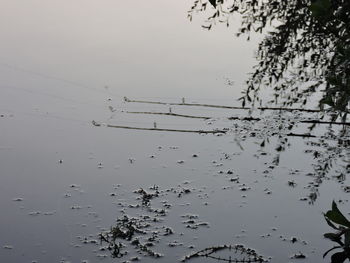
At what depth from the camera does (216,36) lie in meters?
12.3

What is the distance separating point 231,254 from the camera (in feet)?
15.3

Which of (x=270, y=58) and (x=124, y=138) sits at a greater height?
(x=270, y=58)

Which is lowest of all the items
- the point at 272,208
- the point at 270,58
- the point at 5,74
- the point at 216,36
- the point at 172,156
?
the point at 272,208

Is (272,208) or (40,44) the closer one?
(272,208)

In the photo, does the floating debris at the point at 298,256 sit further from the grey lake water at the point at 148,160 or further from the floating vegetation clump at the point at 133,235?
the floating vegetation clump at the point at 133,235

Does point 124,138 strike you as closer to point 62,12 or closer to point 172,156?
point 172,156

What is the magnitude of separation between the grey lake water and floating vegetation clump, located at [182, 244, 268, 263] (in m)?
0.02

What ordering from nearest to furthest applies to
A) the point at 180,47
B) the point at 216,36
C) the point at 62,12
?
the point at 180,47, the point at 216,36, the point at 62,12

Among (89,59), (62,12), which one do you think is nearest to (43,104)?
(89,59)

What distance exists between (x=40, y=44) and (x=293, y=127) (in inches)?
275

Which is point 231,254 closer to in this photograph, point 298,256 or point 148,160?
point 298,256

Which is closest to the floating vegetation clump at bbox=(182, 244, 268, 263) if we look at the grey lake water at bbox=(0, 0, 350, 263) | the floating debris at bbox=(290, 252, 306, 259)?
the grey lake water at bbox=(0, 0, 350, 263)

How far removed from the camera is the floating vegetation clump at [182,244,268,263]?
4574 mm

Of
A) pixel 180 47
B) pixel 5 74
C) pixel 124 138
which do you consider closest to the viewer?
pixel 124 138
